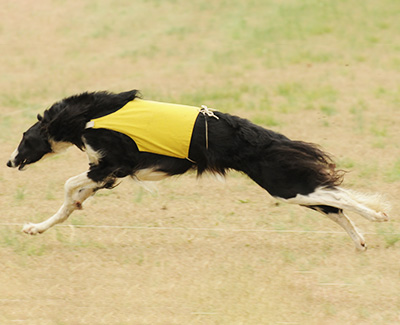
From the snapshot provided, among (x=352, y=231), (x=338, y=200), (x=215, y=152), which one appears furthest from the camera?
(x=352, y=231)

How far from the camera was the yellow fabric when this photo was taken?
601 cm

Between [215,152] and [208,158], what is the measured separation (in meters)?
0.09

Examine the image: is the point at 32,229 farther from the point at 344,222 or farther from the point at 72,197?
the point at 344,222

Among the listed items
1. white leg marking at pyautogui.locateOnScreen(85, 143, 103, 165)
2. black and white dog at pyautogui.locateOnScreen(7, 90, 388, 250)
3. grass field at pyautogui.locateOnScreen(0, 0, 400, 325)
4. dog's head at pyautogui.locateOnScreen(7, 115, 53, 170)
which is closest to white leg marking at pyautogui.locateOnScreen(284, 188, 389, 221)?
black and white dog at pyautogui.locateOnScreen(7, 90, 388, 250)

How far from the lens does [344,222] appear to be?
6137 millimetres

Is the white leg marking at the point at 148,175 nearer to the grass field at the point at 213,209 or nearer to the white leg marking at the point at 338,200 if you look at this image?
the grass field at the point at 213,209

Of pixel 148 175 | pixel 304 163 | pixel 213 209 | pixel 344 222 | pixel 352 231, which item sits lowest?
pixel 213 209

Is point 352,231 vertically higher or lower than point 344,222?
lower

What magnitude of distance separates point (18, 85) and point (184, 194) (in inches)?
283

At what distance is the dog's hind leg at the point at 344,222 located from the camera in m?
6.02

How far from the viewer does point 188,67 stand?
14.9m

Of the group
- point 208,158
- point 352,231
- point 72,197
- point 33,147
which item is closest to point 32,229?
point 72,197

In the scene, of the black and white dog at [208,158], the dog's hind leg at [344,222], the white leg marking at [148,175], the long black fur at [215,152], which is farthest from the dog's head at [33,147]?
the dog's hind leg at [344,222]

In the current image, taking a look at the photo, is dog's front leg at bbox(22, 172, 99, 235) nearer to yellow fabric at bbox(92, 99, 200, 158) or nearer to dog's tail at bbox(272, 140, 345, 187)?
yellow fabric at bbox(92, 99, 200, 158)
